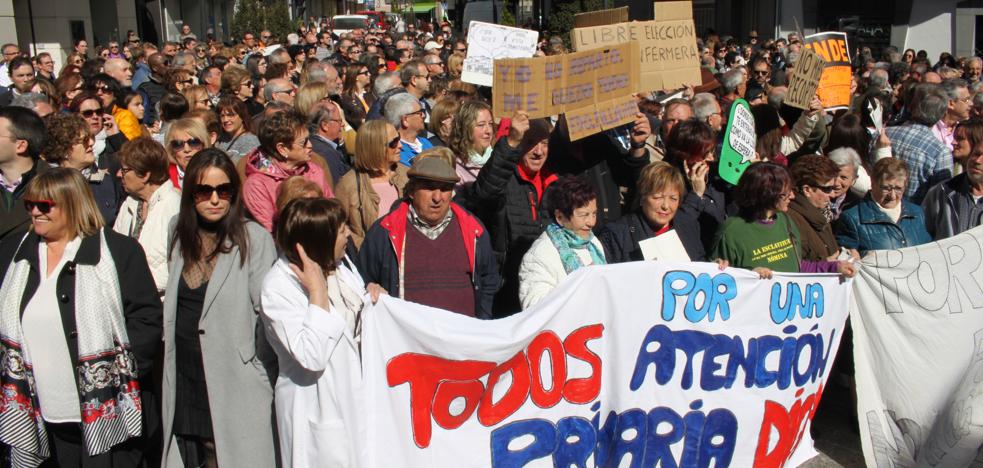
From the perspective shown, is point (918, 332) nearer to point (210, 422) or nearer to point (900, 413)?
point (900, 413)

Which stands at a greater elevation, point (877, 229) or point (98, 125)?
point (98, 125)

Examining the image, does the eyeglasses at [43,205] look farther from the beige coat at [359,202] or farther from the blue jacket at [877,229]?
the blue jacket at [877,229]

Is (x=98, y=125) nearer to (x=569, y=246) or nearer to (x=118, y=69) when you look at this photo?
(x=569, y=246)

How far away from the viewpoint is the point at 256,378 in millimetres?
4086

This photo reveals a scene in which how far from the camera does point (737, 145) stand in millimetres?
5969

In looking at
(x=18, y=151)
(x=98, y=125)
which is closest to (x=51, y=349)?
(x=18, y=151)

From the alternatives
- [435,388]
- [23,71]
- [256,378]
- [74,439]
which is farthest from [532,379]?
[23,71]

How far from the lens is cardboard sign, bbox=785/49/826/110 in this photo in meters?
6.98

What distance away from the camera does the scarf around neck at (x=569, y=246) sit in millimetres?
4570

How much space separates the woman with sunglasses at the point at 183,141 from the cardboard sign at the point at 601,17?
2528mm

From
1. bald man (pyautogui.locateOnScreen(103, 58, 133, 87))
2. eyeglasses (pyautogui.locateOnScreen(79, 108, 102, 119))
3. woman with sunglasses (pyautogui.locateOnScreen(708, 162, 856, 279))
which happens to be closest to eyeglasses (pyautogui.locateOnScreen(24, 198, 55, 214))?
eyeglasses (pyautogui.locateOnScreen(79, 108, 102, 119))

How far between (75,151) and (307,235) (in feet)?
8.22

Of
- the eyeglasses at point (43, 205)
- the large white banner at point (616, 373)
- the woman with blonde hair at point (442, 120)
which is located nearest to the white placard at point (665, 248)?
the large white banner at point (616, 373)

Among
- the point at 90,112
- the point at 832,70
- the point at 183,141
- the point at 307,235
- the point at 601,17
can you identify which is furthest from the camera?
the point at 832,70
